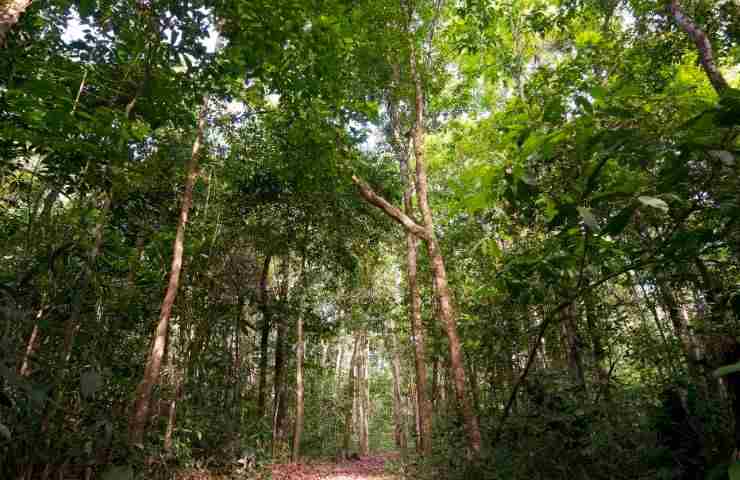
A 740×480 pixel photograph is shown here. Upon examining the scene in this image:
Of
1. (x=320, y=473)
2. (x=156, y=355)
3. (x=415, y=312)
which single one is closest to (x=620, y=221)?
(x=156, y=355)

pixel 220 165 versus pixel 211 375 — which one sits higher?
pixel 220 165

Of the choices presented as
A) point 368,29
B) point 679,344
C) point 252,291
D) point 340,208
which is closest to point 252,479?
point 252,291

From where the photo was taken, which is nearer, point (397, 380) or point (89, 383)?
point (89, 383)

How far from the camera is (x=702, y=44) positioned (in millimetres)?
4453

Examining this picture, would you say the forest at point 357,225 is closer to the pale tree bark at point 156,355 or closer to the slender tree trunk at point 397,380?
the pale tree bark at point 156,355

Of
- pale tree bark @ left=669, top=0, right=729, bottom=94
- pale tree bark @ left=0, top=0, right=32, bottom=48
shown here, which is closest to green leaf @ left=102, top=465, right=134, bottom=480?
pale tree bark @ left=0, top=0, right=32, bottom=48

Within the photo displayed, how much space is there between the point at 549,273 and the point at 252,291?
1021cm

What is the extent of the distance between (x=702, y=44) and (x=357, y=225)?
→ 27.6 ft

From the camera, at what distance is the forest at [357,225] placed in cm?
169

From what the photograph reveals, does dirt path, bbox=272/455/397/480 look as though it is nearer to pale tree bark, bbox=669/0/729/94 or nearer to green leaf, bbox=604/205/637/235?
pale tree bark, bbox=669/0/729/94

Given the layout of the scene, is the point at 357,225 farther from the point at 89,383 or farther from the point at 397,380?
the point at 397,380

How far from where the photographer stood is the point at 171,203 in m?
8.60

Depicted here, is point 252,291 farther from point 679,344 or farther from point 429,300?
point 679,344

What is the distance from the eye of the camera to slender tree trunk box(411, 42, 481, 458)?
5.24m
